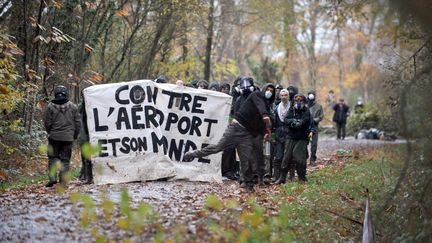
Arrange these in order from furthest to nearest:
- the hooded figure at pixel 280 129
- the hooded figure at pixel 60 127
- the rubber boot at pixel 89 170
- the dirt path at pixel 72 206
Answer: the hooded figure at pixel 280 129 < the rubber boot at pixel 89 170 < the hooded figure at pixel 60 127 < the dirt path at pixel 72 206

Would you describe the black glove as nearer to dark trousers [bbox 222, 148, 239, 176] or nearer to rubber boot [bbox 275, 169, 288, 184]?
rubber boot [bbox 275, 169, 288, 184]

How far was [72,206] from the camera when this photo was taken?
10766mm

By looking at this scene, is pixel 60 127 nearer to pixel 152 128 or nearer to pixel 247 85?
pixel 152 128

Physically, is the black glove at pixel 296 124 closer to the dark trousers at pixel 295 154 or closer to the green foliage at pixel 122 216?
the dark trousers at pixel 295 154

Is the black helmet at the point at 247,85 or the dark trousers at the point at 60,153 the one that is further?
the black helmet at the point at 247,85

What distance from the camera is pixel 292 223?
38.6 ft

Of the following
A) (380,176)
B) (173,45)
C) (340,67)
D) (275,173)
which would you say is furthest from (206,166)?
(340,67)

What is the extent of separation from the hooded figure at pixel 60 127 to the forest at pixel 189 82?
82 centimetres

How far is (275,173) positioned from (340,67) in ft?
162

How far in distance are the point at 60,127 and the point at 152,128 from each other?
1.86m

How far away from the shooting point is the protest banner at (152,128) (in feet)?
47.2

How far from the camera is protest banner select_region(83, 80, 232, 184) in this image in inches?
566

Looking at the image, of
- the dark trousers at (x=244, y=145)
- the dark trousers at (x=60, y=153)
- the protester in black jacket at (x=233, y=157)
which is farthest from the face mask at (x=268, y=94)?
the dark trousers at (x=60, y=153)

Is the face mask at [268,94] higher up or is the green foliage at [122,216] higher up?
the face mask at [268,94]
